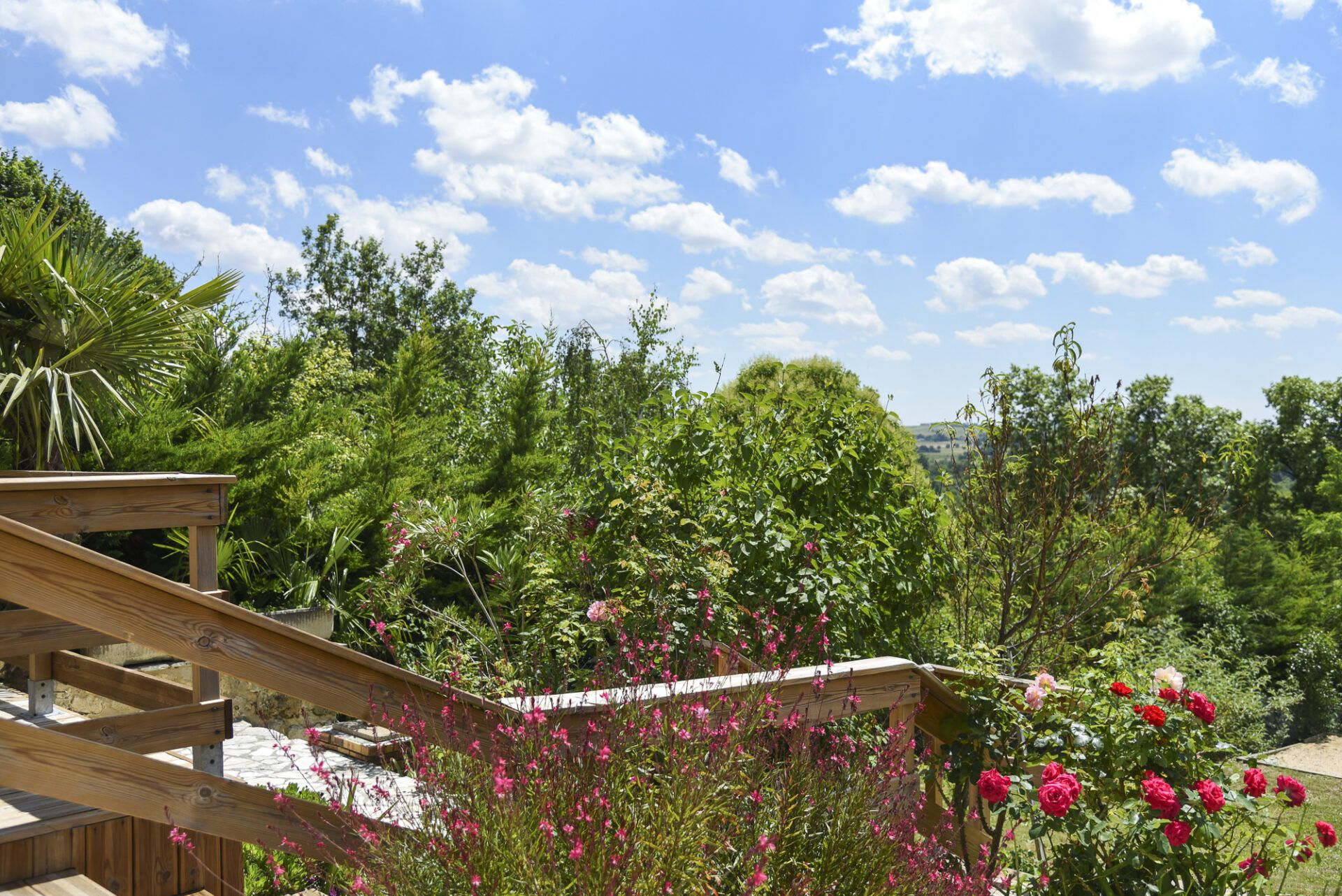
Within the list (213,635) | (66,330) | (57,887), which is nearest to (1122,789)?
(213,635)

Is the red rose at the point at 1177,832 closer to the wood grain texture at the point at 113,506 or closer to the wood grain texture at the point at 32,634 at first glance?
the wood grain texture at the point at 113,506

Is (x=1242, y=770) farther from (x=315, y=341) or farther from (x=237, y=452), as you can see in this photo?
(x=315, y=341)

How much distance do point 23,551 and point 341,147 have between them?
18903 millimetres

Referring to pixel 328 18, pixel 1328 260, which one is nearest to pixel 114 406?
pixel 328 18

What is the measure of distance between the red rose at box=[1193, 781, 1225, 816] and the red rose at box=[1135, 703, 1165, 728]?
192mm

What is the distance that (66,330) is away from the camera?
17.0ft

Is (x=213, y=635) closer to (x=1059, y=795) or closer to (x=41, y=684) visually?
(x=1059, y=795)

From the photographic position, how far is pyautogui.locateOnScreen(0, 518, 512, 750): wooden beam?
6.55ft

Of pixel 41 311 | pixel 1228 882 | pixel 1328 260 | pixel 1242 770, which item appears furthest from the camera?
pixel 1328 260

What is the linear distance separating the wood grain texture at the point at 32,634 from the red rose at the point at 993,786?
10.4ft

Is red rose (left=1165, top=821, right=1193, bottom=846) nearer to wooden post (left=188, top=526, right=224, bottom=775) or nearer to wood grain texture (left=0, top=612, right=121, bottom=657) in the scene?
wooden post (left=188, top=526, right=224, bottom=775)

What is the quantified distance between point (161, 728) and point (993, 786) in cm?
264

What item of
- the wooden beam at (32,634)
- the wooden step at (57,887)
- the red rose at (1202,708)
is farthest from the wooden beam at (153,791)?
the red rose at (1202,708)

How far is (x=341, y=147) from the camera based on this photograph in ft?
61.8
